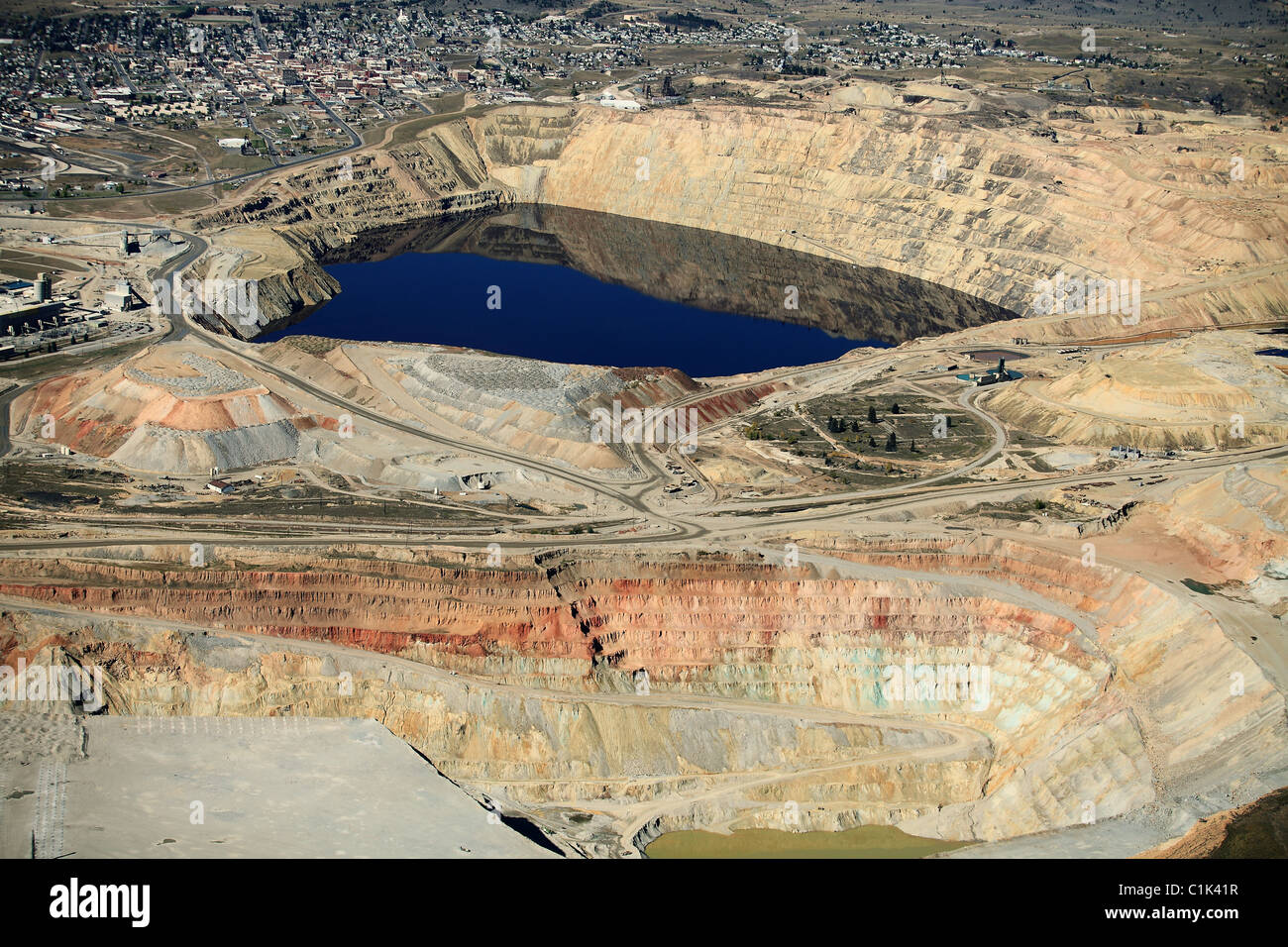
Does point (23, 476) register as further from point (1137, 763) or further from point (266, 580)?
point (1137, 763)

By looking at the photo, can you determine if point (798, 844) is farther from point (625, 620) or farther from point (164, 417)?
point (164, 417)

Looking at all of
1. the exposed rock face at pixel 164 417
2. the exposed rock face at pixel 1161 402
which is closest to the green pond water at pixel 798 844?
the exposed rock face at pixel 1161 402

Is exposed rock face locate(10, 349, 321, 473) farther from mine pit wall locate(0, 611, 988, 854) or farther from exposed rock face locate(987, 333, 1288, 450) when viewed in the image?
exposed rock face locate(987, 333, 1288, 450)

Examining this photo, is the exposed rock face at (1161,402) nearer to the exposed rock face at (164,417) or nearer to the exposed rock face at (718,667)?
the exposed rock face at (718,667)

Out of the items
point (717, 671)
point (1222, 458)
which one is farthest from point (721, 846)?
point (1222, 458)

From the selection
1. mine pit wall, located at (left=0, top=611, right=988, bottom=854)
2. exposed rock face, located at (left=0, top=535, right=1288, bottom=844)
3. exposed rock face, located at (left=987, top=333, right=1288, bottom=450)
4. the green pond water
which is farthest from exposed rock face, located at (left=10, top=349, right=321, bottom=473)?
exposed rock face, located at (left=987, top=333, right=1288, bottom=450)
